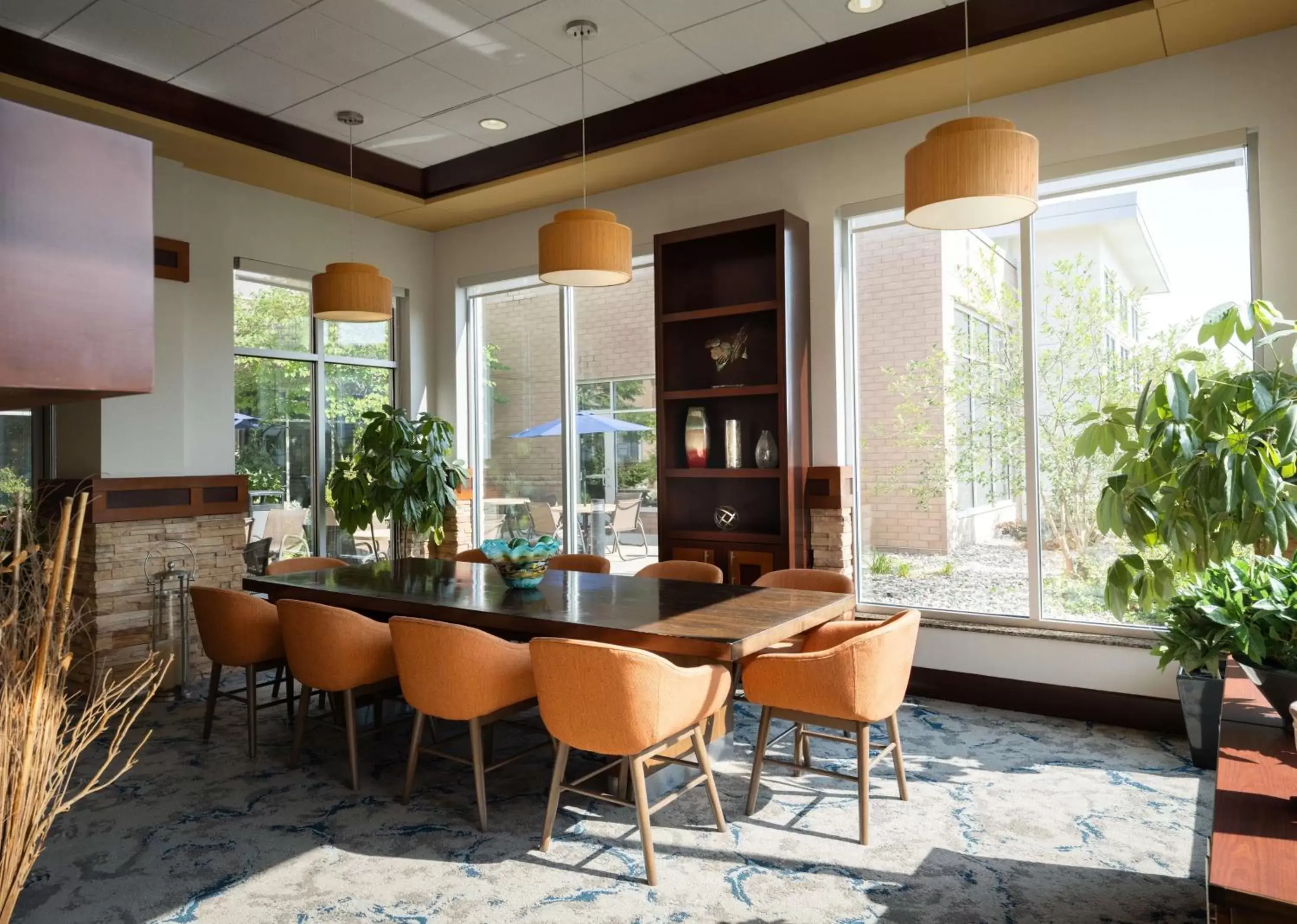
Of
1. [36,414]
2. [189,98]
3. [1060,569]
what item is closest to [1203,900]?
[1060,569]

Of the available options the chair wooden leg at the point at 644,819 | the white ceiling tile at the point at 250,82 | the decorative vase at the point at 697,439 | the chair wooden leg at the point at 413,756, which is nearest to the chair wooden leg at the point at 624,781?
the chair wooden leg at the point at 644,819

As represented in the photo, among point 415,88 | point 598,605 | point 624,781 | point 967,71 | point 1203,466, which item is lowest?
point 624,781

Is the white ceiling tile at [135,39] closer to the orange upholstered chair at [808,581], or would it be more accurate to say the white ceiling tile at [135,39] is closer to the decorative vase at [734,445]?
the decorative vase at [734,445]

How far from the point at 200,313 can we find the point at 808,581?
14.7 ft

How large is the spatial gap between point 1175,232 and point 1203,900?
335 cm

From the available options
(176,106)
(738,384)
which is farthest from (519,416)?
(176,106)

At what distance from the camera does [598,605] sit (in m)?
3.78

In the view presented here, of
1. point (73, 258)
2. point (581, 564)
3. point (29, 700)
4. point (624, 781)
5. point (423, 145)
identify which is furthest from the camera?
point (423, 145)

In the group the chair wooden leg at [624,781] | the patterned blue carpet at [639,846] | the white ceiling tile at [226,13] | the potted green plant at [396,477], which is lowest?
the patterned blue carpet at [639,846]

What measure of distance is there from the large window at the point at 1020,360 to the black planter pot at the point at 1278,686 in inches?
101

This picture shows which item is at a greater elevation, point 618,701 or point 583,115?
point 583,115

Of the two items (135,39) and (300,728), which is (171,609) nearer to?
(300,728)

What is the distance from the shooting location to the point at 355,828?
134 inches

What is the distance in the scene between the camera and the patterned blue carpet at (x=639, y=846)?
2.78m
